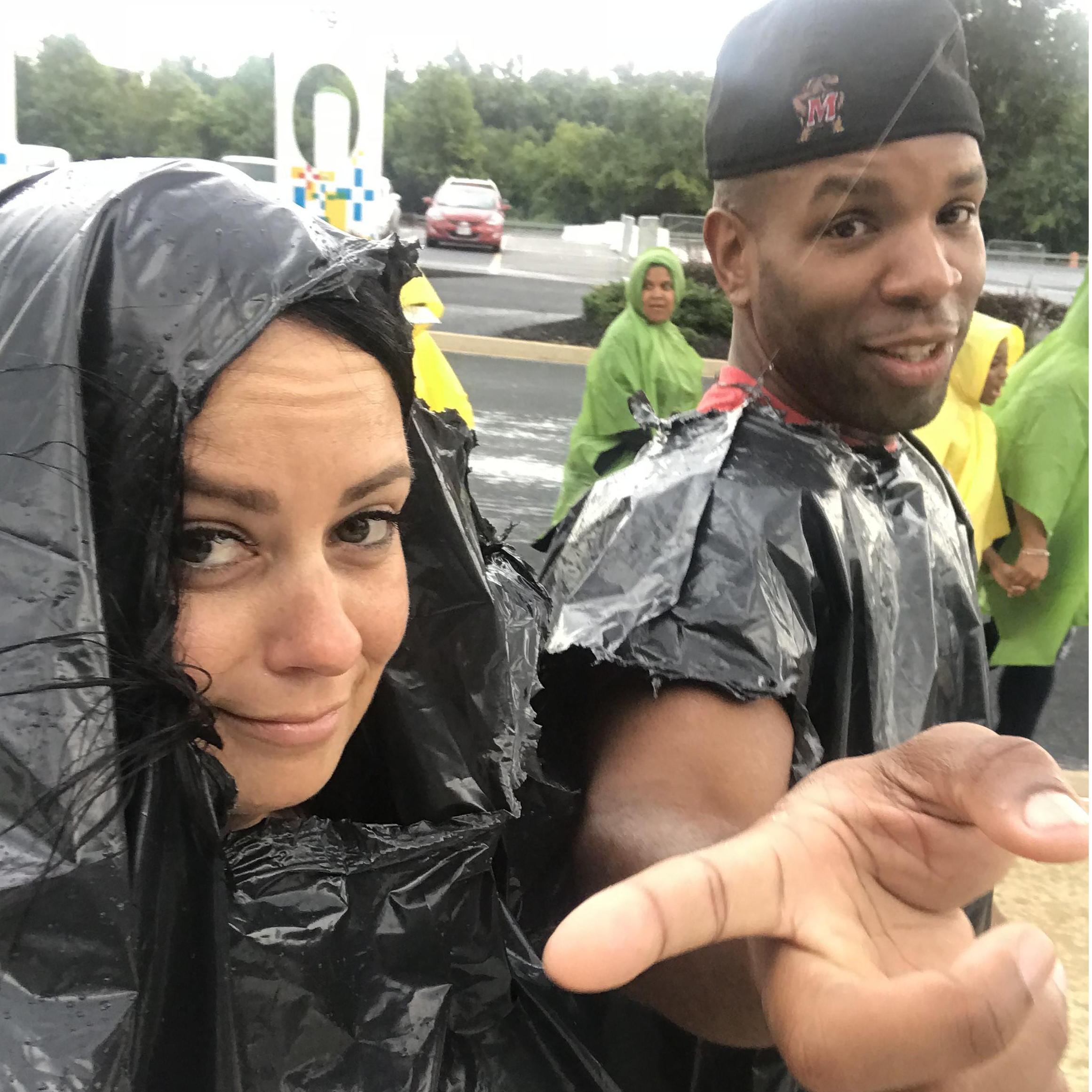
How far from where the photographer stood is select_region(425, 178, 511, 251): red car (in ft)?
2.66

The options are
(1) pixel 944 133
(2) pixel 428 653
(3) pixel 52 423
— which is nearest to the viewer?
(3) pixel 52 423

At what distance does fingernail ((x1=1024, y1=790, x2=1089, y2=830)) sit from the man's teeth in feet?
1.35

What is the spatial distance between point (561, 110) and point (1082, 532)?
44 centimetres

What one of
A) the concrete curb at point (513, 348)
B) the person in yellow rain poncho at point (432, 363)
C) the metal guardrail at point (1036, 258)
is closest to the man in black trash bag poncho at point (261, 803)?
the metal guardrail at point (1036, 258)

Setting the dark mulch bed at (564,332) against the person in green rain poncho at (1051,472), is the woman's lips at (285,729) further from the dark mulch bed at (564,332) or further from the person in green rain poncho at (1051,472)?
the dark mulch bed at (564,332)

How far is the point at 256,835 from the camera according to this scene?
623mm

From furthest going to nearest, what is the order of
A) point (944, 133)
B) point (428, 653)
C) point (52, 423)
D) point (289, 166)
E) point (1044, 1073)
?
point (289, 166) < point (428, 653) < point (944, 133) < point (52, 423) < point (1044, 1073)

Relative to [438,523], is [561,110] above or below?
above

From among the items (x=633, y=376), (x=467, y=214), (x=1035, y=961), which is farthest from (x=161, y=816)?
(x=633, y=376)

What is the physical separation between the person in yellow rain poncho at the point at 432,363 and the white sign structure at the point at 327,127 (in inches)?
28.7

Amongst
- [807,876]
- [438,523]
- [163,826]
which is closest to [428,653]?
[438,523]

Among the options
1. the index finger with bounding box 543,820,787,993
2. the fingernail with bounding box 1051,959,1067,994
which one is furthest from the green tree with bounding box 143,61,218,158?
the fingernail with bounding box 1051,959,1067,994

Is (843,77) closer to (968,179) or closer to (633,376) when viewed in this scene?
(968,179)

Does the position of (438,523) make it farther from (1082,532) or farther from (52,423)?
(1082,532)
